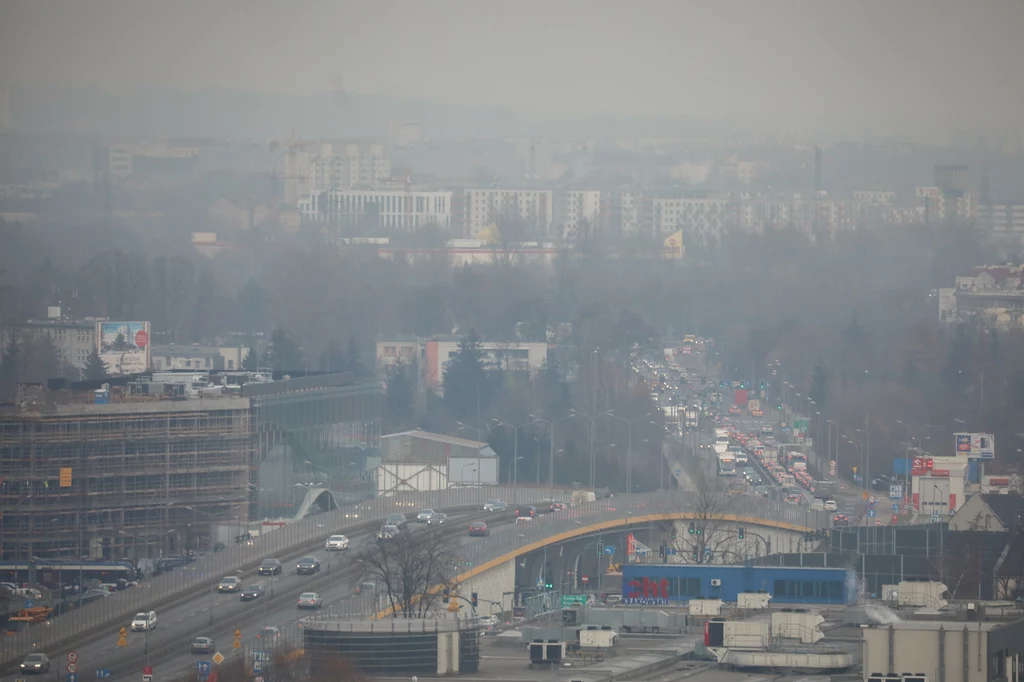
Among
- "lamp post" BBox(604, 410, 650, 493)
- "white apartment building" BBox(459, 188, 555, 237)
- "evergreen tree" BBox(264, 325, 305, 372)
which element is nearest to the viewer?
"lamp post" BBox(604, 410, 650, 493)

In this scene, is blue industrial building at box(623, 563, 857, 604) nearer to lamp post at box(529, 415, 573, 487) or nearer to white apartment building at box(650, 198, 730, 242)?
lamp post at box(529, 415, 573, 487)

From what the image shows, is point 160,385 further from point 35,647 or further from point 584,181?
point 584,181

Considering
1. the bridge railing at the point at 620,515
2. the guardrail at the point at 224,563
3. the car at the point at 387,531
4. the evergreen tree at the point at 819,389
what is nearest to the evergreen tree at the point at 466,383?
the evergreen tree at the point at 819,389

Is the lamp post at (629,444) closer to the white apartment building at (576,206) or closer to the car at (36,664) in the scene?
the car at (36,664)

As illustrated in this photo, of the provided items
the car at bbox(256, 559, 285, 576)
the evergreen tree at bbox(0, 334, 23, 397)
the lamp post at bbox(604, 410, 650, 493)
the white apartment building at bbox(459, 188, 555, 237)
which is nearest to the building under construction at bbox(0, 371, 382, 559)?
the lamp post at bbox(604, 410, 650, 493)

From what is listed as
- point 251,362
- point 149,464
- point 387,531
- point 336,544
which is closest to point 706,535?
point 387,531

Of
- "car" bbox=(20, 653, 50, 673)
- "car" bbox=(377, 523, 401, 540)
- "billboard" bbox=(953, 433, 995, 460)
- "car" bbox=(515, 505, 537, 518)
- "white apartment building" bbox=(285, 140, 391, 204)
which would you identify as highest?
"white apartment building" bbox=(285, 140, 391, 204)

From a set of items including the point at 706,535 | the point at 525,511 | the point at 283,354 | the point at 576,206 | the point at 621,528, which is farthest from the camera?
the point at 576,206

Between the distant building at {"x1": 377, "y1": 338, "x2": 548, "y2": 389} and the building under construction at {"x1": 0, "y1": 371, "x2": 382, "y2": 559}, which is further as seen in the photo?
the distant building at {"x1": 377, "y1": 338, "x2": 548, "y2": 389}

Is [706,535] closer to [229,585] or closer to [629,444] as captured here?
[229,585]
